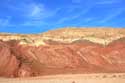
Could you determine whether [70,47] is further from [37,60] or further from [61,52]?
[37,60]

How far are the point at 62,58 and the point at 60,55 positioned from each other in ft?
2.04

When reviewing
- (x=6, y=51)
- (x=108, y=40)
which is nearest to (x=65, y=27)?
A: (x=108, y=40)

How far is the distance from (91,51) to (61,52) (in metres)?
4.57

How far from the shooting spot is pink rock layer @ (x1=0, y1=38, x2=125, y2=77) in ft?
154

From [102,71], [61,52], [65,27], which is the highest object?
[65,27]

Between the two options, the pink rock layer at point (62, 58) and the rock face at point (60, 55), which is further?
the rock face at point (60, 55)

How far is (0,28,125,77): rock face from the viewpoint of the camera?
47.1 m

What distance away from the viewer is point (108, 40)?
52969 millimetres

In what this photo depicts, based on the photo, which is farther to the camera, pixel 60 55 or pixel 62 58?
pixel 60 55

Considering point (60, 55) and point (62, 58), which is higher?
point (60, 55)

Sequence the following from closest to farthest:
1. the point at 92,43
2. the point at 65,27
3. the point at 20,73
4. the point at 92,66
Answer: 1. the point at 20,73
2. the point at 92,66
3. the point at 92,43
4. the point at 65,27

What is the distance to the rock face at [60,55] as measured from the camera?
47094 mm

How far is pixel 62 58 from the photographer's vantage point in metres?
49.7

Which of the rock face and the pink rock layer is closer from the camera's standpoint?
the pink rock layer
